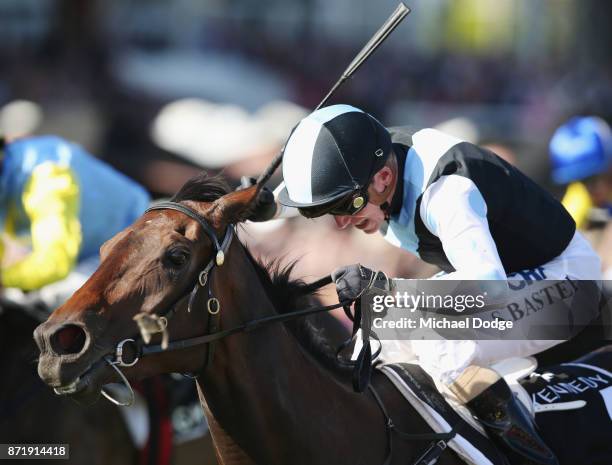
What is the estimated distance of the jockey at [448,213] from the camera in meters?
3.02

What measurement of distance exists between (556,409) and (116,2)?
1413cm

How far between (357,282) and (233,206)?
456 mm

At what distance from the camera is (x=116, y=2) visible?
636 inches

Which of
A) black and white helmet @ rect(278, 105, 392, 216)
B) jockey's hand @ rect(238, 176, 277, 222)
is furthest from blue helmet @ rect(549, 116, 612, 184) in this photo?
jockey's hand @ rect(238, 176, 277, 222)

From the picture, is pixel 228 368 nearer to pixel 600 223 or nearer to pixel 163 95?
pixel 600 223

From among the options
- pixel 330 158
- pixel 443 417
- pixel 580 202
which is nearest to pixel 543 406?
pixel 443 417

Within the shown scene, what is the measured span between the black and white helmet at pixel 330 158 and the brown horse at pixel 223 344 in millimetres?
196

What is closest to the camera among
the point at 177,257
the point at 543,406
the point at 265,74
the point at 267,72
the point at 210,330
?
the point at 177,257

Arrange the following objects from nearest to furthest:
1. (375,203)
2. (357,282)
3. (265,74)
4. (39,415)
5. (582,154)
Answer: (357,282), (375,203), (39,415), (582,154), (265,74)

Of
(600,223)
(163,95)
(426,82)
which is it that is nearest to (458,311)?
(600,223)

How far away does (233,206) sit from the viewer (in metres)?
2.88

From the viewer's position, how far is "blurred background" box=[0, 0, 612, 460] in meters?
11.2

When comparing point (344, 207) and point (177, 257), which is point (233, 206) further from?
point (344, 207)

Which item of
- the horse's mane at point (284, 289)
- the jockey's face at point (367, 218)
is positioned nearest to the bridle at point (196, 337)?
the horse's mane at point (284, 289)
